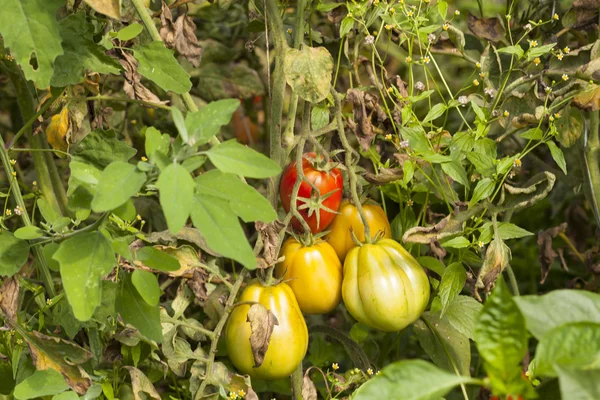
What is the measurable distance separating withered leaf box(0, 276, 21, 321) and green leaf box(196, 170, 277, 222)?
38cm

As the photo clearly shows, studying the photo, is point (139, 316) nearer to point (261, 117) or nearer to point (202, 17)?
point (202, 17)

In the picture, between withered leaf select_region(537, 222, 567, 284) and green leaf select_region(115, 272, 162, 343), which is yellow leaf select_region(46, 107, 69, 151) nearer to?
green leaf select_region(115, 272, 162, 343)

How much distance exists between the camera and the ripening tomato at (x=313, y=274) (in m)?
1.00

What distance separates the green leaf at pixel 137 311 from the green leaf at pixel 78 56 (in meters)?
0.25

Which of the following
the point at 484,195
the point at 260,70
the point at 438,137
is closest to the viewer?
the point at 484,195

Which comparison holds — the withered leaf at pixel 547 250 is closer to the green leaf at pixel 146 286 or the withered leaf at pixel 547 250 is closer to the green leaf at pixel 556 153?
the green leaf at pixel 556 153

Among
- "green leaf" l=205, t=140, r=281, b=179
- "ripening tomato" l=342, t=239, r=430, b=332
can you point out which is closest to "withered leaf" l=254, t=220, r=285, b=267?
"ripening tomato" l=342, t=239, r=430, b=332

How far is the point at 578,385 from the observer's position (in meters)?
0.48

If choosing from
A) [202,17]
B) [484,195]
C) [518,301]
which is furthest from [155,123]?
[518,301]

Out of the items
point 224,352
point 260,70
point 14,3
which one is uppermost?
point 14,3

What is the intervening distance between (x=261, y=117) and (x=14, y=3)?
1.16 m

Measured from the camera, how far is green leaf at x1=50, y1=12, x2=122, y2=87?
2.98ft

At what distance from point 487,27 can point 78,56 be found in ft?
1.99

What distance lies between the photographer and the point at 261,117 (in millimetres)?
1948
